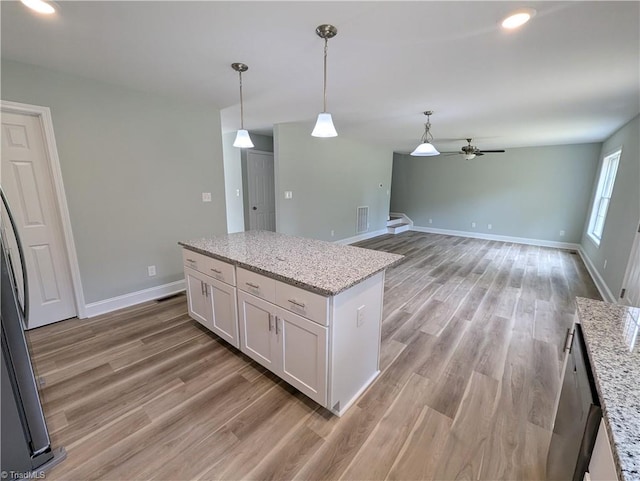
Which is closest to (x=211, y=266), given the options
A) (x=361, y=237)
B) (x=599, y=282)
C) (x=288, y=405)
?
(x=288, y=405)

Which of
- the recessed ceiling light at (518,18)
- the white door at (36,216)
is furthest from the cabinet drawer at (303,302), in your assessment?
the white door at (36,216)

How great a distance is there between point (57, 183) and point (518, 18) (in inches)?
147

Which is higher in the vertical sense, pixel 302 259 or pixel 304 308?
pixel 302 259

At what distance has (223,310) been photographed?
223 centimetres

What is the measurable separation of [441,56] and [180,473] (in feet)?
10.2

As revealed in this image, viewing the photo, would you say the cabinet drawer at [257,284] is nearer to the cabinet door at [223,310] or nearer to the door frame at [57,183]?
the cabinet door at [223,310]

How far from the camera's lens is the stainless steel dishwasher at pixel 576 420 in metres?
0.80

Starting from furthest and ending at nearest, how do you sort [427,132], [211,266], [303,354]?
[427,132]
[211,266]
[303,354]

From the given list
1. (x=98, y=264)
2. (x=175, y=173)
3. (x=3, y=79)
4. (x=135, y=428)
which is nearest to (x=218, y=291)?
(x=135, y=428)

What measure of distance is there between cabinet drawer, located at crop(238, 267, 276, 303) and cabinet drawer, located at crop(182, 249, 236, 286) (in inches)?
4.3

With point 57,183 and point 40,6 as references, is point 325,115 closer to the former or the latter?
point 40,6

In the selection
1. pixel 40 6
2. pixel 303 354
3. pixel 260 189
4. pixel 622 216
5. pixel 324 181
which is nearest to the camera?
pixel 40 6

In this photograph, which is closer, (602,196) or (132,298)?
(132,298)

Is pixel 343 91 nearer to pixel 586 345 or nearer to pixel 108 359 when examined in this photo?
pixel 586 345
